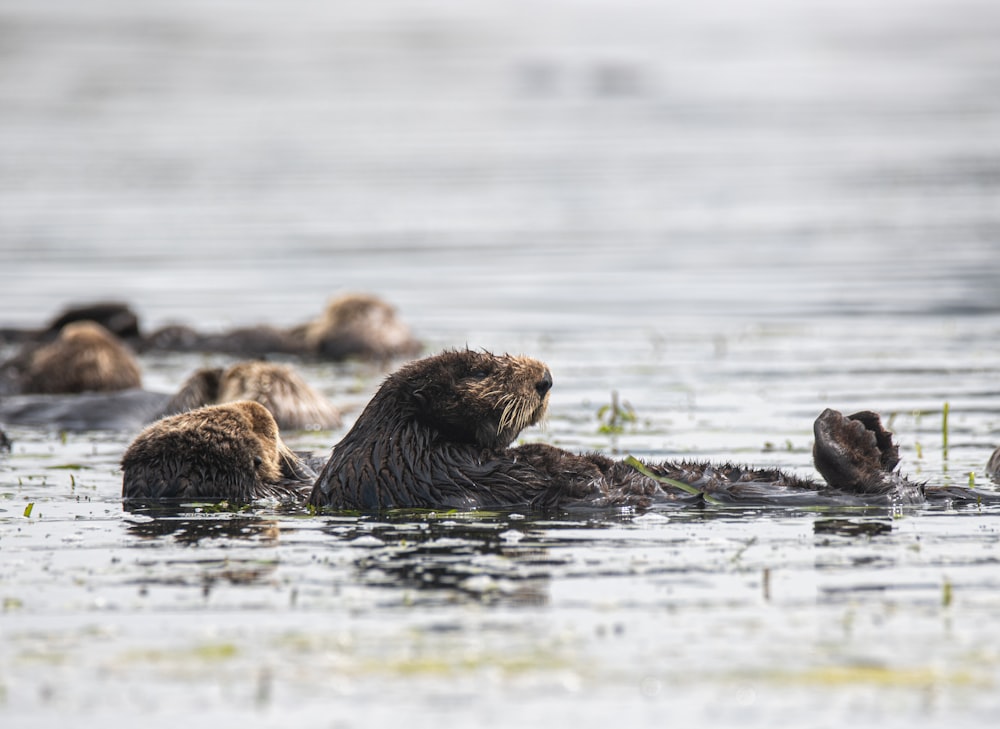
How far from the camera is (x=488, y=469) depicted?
6488mm

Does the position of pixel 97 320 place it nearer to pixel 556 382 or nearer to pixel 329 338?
pixel 329 338

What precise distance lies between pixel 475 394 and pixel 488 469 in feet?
1.05

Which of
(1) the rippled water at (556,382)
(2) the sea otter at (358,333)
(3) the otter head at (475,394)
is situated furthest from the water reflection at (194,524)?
(2) the sea otter at (358,333)

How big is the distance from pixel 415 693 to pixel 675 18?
103547 millimetres

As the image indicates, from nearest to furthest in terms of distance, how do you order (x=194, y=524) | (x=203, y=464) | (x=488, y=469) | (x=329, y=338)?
(x=194, y=524)
(x=488, y=469)
(x=203, y=464)
(x=329, y=338)

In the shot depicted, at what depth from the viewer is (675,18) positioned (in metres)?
104

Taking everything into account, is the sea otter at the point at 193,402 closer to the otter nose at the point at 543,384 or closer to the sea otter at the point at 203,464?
the sea otter at the point at 203,464

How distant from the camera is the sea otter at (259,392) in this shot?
30.5 ft

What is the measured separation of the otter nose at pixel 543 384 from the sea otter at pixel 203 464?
4.00 feet

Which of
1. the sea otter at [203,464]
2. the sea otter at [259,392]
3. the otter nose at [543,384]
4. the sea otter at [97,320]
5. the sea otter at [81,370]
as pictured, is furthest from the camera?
the sea otter at [97,320]

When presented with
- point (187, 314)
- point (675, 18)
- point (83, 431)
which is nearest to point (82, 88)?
point (187, 314)

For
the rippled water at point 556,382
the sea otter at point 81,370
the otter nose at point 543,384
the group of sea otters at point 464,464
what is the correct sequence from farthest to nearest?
1. the sea otter at point 81,370
2. the otter nose at point 543,384
3. the group of sea otters at point 464,464
4. the rippled water at point 556,382

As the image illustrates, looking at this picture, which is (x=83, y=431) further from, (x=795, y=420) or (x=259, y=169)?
(x=259, y=169)

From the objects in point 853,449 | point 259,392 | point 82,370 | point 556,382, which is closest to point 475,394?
point 853,449
